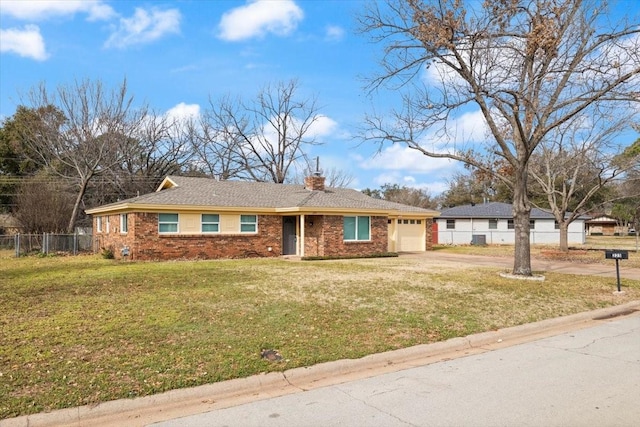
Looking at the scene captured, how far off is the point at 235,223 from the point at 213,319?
47.0 ft

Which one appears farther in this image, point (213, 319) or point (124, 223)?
point (124, 223)

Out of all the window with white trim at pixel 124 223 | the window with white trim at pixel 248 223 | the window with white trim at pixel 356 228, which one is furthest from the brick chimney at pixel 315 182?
the window with white trim at pixel 124 223

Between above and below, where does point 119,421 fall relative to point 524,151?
below

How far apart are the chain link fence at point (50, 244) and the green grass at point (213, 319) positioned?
10.2 m

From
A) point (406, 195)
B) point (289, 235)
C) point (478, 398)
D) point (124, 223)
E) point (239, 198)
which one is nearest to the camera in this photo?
→ point (478, 398)

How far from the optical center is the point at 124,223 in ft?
69.3

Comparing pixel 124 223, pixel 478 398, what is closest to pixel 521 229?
pixel 478 398

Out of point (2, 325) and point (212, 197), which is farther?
point (212, 197)

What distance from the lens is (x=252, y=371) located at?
5488 mm

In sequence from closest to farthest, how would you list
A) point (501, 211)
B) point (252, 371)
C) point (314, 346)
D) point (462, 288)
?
point (252, 371) → point (314, 346) → point (462, 288) → point (501, 211)

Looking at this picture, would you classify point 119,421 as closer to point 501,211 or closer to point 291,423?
point 291,423

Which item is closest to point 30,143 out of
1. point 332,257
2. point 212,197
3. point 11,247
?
point 11,247

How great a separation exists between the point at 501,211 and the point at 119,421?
129 feet

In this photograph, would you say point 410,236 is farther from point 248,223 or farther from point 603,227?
point 603,227
